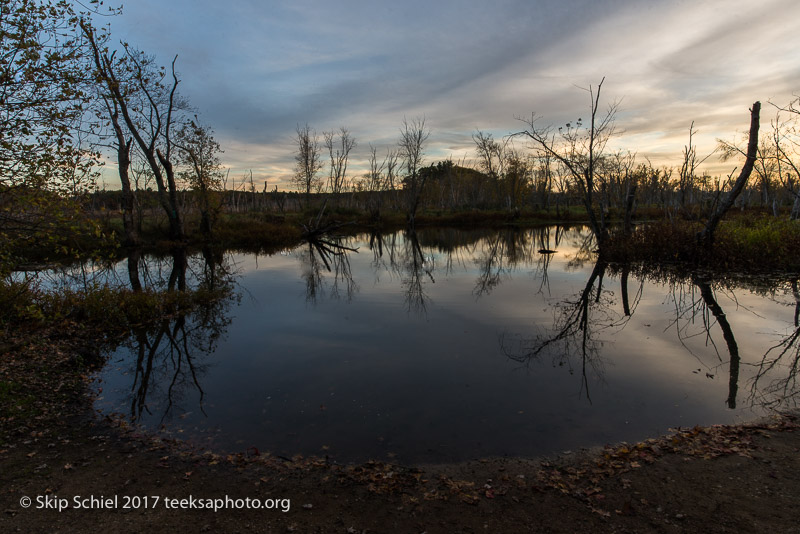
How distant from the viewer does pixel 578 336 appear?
9.96 m

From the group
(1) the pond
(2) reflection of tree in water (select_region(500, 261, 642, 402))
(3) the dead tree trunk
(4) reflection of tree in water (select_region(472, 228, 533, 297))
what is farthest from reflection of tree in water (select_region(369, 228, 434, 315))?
(3) the dead tree trunk

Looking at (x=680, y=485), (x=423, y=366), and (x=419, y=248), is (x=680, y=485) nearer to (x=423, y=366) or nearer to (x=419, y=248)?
(x=423, y=366)

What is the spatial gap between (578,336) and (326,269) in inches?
585

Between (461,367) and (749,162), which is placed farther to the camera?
(749,162)

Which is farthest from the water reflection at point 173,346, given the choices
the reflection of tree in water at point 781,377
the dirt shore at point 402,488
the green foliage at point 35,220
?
the reflection of tree in water at point 781,377

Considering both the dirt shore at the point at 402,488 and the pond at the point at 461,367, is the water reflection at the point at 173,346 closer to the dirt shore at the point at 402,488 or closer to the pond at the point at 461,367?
the pond at the point at 461,367

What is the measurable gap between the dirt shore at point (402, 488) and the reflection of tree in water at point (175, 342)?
1.70m

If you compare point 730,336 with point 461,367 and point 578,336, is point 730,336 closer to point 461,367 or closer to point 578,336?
point 578,336

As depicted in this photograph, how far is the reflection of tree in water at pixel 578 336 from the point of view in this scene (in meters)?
8.40

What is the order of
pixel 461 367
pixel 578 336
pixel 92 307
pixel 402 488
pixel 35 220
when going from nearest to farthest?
1. pixel 402 488
2. pixel 35 220
3. pixel 461 367
4. pixel 578 336
5. pixel 92 307

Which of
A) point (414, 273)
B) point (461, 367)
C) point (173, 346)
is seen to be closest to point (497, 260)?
point (414, 273)

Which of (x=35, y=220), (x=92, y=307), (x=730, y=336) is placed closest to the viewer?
(x=35, y=220)

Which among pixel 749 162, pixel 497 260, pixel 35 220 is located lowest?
pixel 497 260

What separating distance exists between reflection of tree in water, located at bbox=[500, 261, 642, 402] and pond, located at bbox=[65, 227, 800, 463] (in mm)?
57
